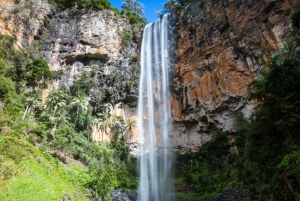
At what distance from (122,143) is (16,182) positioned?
16329mm

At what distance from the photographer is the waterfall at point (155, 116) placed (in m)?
21.0

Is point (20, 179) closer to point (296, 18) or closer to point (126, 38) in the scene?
point (296, 18)

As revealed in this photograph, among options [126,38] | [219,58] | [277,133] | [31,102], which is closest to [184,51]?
[219,58]

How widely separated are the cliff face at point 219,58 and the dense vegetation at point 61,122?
739 cm

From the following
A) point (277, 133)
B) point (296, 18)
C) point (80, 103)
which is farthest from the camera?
point (80, 103)

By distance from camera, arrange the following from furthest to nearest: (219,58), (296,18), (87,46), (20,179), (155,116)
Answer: (87,46), (155,116), (219,58), (296,18), (20,179)

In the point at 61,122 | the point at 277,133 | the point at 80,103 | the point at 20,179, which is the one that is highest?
the point at 80,103

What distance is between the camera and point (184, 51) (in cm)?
2561

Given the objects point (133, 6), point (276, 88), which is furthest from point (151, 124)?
point (133, 6)

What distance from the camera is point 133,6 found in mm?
42281

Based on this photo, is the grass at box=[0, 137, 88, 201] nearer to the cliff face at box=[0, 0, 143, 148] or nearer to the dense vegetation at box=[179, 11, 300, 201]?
the dense vegetation at box=[179, 11, 300, 201]

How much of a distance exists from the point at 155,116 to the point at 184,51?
850cm


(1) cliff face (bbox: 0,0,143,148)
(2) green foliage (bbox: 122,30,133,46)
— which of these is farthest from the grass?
(2) green foliage (bbox: 122,30,133,46)

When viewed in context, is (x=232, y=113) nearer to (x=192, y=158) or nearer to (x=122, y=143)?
(x=192, y=158)
